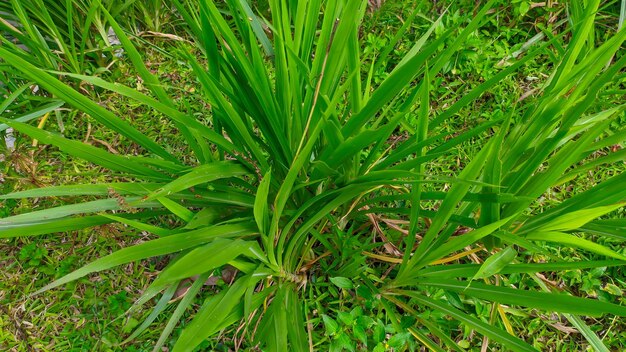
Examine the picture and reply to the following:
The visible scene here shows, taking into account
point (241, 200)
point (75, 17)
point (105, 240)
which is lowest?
point (105, 240)

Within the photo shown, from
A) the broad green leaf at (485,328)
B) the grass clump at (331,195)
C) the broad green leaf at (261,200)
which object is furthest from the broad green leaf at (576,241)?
the broad green leaf at (261,200)

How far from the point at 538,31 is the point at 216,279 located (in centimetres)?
135

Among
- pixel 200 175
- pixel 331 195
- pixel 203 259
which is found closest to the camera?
pixel 203 259

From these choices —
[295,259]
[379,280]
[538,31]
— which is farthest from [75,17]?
[538,31]

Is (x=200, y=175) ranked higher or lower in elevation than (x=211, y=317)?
higher

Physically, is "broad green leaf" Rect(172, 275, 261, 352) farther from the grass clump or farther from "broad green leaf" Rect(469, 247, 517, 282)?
"broad green leaf" Rect(469, 247, 517, 282)

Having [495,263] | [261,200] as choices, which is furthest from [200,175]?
[495,263]

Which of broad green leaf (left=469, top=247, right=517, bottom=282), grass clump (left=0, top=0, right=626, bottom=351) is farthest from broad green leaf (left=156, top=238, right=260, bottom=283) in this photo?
broad green leaf (left=469, top=247, right=517, bottom=282)

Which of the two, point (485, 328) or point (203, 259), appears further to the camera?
point (485, 328)

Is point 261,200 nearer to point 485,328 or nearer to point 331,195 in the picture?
point 331,195

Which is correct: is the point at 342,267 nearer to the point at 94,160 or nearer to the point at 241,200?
the point at 241,200

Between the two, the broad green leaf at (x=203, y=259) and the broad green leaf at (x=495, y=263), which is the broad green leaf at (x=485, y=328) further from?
the broad green leaf at (x=203, y=259)

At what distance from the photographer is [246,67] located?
82cm

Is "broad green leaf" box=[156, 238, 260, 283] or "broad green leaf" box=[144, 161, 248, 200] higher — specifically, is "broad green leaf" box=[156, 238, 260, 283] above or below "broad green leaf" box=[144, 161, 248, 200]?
below
